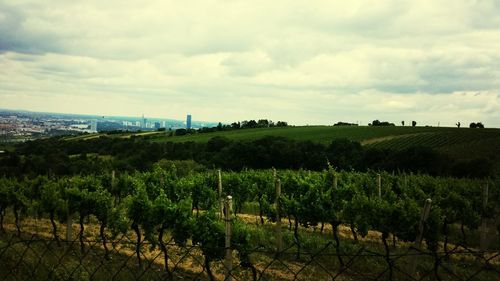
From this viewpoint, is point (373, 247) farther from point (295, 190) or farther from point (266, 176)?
point (266, 176)

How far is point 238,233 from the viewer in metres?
10.1

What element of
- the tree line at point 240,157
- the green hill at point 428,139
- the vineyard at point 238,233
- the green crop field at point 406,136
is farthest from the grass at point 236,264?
the green crop field at point 406,136

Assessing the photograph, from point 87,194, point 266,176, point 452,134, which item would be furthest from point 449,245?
point 452,134

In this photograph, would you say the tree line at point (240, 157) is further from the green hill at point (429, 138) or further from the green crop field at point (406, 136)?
the green crop field at point (406, 136)

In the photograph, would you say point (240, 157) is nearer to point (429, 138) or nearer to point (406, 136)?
point (406, 136)

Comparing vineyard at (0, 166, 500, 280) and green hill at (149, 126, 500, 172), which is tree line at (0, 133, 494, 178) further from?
vineyard at (0, 166, 500, 280)

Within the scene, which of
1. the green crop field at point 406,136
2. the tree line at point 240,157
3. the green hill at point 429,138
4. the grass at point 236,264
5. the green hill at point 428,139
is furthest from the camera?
the green crop field at point 406,136

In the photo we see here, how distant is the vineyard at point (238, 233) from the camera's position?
10.1m

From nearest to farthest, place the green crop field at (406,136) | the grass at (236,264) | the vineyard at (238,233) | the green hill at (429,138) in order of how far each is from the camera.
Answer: the grass at (236,264)
the vineyard at (238,233)
the green hill at (429,138)
the green crop field at (406,136)

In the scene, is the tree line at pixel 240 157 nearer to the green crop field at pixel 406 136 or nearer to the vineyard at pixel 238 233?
the green crop field at pixel 406 136

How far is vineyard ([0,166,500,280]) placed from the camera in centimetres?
1009

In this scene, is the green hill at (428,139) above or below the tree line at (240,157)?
above

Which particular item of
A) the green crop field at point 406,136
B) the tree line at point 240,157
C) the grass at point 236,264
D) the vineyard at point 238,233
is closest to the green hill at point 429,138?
the green crop field at point 406,136

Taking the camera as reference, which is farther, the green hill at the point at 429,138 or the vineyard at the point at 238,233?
the green hill at the point at 429,138
